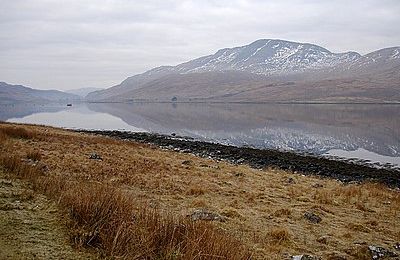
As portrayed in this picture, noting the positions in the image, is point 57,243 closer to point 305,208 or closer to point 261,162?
point 305,208

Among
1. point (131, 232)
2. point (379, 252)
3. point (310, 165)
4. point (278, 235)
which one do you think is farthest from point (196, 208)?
point (310, 165)

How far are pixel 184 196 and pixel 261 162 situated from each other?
21.7m

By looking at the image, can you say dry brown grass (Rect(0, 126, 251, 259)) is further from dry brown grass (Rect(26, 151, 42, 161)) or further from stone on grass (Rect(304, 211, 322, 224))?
dry brown grass (Rect(26, 151, 42, 161))

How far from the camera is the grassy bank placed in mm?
6871

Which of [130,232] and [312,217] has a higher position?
[130,232]

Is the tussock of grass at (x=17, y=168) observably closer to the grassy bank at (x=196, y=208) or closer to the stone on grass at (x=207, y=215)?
the grassy bank at (x=196, y=208)

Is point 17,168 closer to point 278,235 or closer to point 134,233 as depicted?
point 134,233

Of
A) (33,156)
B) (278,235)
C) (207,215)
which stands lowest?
(278,235)

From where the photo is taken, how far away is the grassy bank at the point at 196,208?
6.87 m

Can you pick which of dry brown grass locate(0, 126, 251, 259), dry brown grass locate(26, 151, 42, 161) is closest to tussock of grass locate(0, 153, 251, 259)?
dry brown grass locate(0, 126, 251, 259)

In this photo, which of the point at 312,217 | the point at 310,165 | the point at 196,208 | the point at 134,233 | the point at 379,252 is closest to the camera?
the point at 134,233

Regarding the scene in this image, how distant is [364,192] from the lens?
21.0 m

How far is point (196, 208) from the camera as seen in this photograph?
13023mm

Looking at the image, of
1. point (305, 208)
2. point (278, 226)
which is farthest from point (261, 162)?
Result: point (278, 226)
